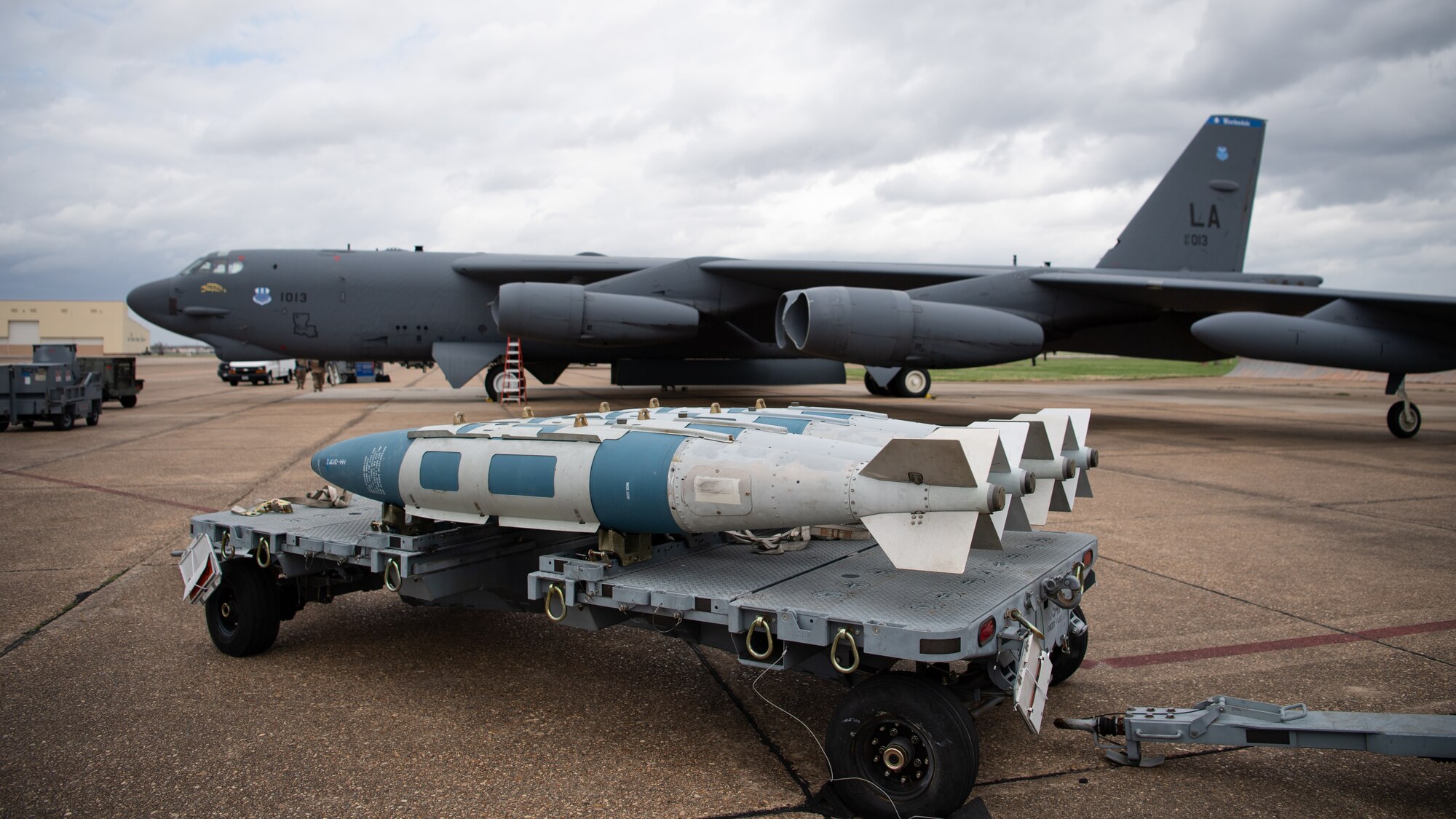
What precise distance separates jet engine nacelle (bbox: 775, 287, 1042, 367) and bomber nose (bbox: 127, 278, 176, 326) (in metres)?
12.6

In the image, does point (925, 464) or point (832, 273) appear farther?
point (832, 273)

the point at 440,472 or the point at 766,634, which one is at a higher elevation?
the point at 440,472

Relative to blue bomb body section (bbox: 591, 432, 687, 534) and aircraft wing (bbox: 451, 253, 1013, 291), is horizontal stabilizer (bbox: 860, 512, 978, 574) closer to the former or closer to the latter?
blue bomb body section (bbox: 591, 432, 687, 534)

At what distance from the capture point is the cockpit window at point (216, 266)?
17.8 m

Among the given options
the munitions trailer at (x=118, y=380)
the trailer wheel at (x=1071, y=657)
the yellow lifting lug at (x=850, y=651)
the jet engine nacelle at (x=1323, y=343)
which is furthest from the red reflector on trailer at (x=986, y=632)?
the munitions trailer at (x=118, y=380)

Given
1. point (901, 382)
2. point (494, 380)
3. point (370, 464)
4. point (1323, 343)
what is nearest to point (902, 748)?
A: point (370, 464)

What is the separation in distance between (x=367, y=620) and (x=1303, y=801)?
4.40 meters

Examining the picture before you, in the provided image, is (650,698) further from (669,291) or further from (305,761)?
(669,291)

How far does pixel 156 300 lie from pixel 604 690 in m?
18.2

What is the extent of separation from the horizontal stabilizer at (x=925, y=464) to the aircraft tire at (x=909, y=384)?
19091 mm

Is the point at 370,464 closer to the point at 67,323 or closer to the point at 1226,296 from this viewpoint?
the point at 1226,296

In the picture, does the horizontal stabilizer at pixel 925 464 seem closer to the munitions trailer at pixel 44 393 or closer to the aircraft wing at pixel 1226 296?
the aircraft wing at pixel 1226 296

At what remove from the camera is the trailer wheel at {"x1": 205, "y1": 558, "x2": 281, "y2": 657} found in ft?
14.1

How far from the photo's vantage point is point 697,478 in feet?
11.2
